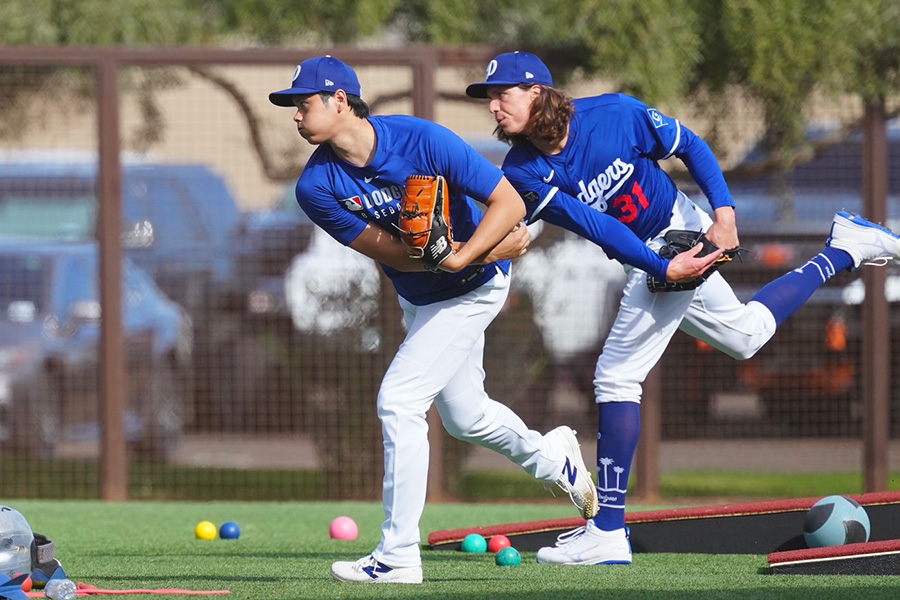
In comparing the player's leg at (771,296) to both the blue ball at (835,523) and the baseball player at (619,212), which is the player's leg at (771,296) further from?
the blue ball at (835,523)

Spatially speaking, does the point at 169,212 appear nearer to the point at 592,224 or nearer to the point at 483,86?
the point at 483,86

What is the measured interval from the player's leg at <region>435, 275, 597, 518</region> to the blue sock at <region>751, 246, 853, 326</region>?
1.13m

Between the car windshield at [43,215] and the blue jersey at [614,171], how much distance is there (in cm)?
488

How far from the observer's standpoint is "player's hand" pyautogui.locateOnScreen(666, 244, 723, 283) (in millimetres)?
5281

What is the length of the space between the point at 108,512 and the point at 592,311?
343cm

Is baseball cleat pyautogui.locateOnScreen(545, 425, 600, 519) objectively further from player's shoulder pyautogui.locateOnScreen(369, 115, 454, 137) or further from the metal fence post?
the metal fence post

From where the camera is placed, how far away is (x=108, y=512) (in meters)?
8.20

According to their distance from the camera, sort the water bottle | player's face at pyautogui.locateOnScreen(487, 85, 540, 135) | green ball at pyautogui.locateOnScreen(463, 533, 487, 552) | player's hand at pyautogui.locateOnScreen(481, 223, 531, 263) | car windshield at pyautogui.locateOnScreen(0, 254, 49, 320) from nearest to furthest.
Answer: the water bottle → player's hand at pyautogui.locateOnScreen(481, 223, 531, 263) → player's face at pyautogui.locateOnScreen(487, 85, 540, 135) → green ball at pyautogui.locateOnScreen(463, 533, 487, 552) → car windshield at pyautogui.locateOnScreen(0, 254, 49, 320)

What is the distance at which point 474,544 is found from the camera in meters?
6.15

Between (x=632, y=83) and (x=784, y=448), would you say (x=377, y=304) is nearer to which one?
(x=632, y=83)

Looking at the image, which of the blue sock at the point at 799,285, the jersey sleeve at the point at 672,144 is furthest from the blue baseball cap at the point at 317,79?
the blue sock at the point at 799,285

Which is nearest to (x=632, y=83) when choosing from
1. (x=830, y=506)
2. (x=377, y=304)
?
(x=377, y=304)

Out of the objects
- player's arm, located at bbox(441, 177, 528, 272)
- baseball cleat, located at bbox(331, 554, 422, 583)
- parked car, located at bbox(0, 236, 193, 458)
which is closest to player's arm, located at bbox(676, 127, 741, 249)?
player's arm, located at bbox(441, 177, 528, 272)

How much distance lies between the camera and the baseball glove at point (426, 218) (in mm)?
4621
